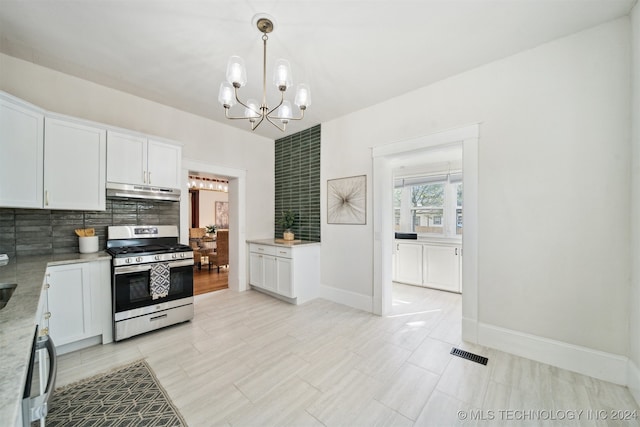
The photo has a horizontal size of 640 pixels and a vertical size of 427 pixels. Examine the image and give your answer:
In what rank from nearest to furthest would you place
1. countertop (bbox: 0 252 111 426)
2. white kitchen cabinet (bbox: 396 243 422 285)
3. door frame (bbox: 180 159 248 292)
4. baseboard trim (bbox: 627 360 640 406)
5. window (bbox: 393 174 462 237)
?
countertop (bbox: 0 252 111 426) → baseboard trim (bbox: 627 360 640 406) → door frame (bbox: 180 159 248 292) → white kitchen cabinet (bbox: 396 243 422 285) → window (bbox: 393 174 462 237)

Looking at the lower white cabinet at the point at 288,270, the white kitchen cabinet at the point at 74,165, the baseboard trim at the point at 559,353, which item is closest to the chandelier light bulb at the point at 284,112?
the lower white cabinet at the point at 288,270

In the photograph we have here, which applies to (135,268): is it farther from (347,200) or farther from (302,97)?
(347,200)

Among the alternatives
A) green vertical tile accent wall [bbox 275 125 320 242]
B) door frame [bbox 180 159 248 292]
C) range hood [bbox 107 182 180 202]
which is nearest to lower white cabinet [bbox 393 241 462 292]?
green vertical tile accent wall [bbox 275 125 320 242]

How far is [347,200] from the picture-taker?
147 inches

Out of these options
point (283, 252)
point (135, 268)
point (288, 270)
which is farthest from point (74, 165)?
point (288, 270)

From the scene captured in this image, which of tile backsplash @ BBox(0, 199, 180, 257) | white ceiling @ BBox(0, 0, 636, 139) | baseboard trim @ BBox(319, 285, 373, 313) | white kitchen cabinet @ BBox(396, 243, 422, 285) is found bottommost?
baseboard trim @ BBox(319, 285, 373, 313)

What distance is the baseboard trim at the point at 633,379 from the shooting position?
1.75 meters

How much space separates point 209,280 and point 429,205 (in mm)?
4841

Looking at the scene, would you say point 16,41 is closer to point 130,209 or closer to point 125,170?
point 125,170

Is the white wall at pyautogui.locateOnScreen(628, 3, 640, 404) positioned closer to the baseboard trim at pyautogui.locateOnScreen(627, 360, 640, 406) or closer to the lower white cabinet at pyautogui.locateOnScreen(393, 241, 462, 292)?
the baseboard trim at pyautogui.locateOnScreen(627, 360, 640, 406)

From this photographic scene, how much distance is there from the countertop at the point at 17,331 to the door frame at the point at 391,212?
10.2ft

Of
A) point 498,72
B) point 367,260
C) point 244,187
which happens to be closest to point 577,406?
point 367,260

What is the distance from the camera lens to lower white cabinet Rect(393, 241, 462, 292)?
13.8ft

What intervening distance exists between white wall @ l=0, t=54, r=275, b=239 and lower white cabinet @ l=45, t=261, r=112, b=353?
1808 mm
